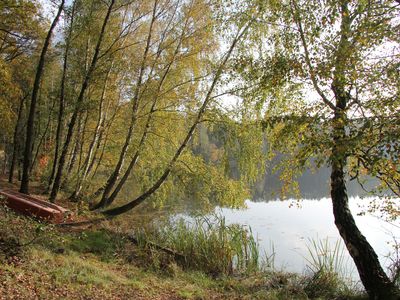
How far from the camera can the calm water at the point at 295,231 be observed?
34.2ft

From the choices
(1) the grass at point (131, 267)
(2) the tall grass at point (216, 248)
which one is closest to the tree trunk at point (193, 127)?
(1) the grass at point (131, 267)

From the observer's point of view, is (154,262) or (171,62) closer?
(154,262)

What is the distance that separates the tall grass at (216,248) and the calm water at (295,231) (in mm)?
1458

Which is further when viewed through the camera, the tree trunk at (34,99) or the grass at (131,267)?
the tree trunk at (34,99)

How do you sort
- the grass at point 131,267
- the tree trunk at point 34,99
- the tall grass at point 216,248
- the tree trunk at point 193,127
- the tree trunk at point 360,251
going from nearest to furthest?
the grass at point 131,267, the tree trunk at point 360,251, the tall grass at point 216,248, the tree trunk at point 34,99, the tree trunk at point 193,127

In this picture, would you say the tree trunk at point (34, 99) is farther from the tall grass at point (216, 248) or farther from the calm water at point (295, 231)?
the calm water at point (295, 231)

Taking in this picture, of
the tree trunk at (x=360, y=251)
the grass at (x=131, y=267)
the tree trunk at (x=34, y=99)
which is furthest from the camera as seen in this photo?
the tree trunk at (x=34, y=99)

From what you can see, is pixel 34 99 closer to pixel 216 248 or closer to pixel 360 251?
pixel 216 248

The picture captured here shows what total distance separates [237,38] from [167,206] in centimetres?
848

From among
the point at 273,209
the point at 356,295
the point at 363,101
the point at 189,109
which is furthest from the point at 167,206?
the point at 363,101

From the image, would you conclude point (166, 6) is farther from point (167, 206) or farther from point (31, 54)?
point (167, 206)

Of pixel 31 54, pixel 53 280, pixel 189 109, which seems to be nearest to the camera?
pixel 53 280

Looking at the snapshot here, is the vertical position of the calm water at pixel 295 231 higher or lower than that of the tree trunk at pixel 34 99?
lower

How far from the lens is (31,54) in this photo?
14.6 m
